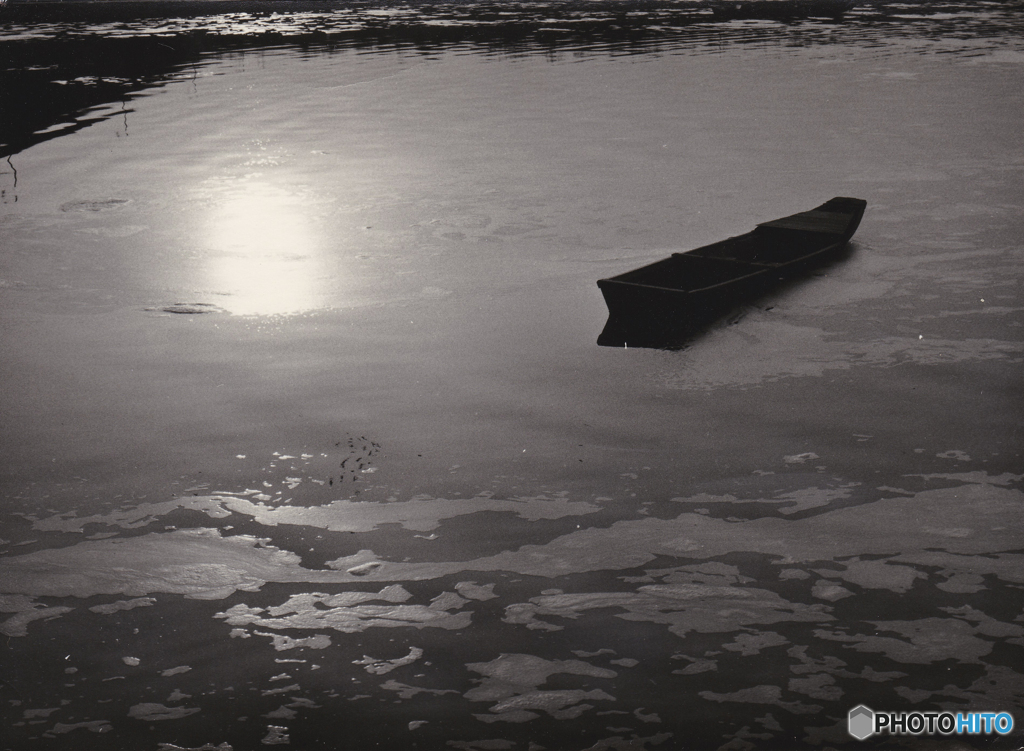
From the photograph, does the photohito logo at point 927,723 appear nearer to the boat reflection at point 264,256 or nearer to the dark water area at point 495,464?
the dark water area at point 495,464

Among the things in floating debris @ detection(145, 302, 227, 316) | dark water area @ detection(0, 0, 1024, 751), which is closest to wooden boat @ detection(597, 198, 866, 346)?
dark water area @ detection(0, 0, 1024, 751)

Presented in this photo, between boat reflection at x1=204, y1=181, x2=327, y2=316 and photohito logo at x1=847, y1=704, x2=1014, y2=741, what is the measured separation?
1119 centimetres

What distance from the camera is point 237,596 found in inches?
325

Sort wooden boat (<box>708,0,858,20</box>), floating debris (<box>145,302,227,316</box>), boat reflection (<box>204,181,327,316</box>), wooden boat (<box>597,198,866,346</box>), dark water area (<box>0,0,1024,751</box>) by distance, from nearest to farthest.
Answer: dark water area (<box>0,0,1024,751</box>)
wooden boat (<box>597,198,866,346</box>)
floating debris (<box>145,302,227,316</box>)
boat reflection (<box>204,181,327,316</box>)
wooden boat (<box>708,0,858,20</box>)

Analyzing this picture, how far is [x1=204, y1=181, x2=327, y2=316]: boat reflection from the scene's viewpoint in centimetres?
1633

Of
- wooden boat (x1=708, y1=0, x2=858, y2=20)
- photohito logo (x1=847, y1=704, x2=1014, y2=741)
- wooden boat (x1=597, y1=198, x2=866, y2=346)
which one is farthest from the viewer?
wooden boat (x1=708, y1=0, x2=858, y2=20)

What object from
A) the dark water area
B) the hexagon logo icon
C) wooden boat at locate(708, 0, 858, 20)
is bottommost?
the hexagon logo icon

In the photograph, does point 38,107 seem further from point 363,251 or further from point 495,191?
point 363,251

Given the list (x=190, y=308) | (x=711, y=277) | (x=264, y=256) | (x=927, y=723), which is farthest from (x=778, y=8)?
(x=927, y=723)

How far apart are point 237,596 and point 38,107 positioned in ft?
131

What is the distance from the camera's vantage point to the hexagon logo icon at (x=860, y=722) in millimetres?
6629

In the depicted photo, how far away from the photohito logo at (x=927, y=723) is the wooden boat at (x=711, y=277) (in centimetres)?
738

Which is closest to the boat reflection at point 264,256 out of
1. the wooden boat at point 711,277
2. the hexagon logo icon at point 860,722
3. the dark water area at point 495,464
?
the dark water area at point 495,464

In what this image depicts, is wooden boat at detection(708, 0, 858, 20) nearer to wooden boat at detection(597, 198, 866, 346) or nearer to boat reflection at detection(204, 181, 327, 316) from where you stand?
boat reflection at detection(204, 181, 327, 316)
